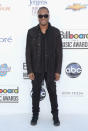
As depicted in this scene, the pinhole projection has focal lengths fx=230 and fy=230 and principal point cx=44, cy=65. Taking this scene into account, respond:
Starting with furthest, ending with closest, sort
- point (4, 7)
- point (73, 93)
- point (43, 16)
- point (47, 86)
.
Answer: point (73, 93) → point (4, 7) → point (47, 86) → point (43, 16)

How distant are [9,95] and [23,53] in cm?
57

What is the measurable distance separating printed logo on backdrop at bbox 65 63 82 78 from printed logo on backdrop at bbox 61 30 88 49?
0.23 m

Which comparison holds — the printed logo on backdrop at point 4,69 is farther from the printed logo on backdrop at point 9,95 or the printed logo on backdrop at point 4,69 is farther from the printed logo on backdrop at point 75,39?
the printed logo on backdrop at point 75,39

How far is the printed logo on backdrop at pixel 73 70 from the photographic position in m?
2.87

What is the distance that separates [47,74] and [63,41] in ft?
1.68

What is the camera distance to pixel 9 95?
294cm

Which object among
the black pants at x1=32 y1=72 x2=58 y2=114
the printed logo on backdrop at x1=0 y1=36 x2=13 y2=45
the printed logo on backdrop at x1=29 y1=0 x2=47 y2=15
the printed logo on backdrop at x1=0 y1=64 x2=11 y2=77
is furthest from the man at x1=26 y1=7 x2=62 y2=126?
the printed logo on backdrop at x1=0 y1=64 x2=11 y2=77

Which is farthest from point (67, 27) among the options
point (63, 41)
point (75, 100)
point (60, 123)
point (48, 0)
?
point (60, 123)

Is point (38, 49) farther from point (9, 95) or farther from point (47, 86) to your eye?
point (9, 95)

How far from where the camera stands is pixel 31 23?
8.98ft

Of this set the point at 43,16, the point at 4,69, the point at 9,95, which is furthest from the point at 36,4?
the point at 9,95

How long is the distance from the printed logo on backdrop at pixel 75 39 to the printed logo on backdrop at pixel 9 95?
33.5 inches

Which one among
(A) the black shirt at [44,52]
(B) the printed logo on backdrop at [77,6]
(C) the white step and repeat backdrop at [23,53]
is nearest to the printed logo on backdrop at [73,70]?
(C) the white step and repeat backdrop at [23,53]

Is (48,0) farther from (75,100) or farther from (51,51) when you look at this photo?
(75,100)
